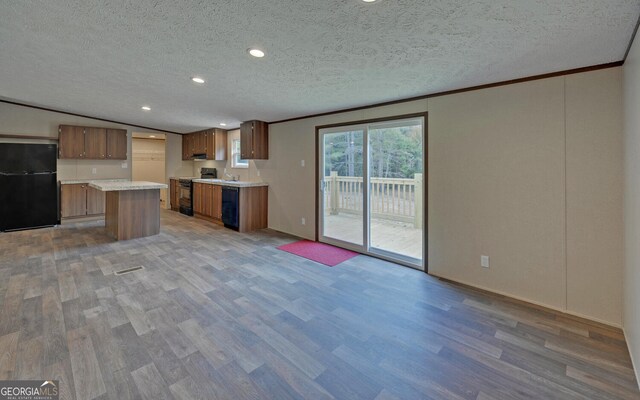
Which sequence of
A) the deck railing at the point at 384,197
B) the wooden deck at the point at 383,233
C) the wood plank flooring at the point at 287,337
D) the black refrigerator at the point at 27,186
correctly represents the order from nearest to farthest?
the wood plank flooring at the point at 287,337, the wooden deck at the point at 383,233, the deck railing at the point at 384,197, the black refrigerator at the point at 27,186

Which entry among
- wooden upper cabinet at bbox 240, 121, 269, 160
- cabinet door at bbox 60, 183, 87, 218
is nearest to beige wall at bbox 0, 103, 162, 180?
cabinet door at bbox 60, 183, 87, 218

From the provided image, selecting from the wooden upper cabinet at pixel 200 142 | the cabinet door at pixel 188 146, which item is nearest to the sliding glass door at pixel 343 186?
the wooden upper cabinet at pixel 200 142

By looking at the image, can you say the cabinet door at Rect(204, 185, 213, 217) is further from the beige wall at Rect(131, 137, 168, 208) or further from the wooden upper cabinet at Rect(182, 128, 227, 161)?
the beige wall at Rect(131, 137, 168, 208)

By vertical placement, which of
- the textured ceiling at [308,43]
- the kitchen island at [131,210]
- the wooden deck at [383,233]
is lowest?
the wooden deck at [383,233]

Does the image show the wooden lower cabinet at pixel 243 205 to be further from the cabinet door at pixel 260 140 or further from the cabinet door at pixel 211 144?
the cabinet door at pixel 211 144

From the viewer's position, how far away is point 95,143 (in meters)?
6.45

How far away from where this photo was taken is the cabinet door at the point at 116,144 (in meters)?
6.64

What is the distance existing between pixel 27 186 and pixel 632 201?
8267mm

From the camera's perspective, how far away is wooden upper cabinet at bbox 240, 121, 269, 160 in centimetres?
568

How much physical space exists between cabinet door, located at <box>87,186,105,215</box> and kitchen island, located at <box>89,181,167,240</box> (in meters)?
1.62

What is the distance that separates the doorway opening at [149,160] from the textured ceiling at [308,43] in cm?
550

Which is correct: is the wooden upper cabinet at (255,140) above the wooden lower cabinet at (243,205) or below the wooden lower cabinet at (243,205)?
above

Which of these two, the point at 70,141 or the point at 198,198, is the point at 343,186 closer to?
the point at 198,198

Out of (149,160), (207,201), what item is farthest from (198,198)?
(149,160)
